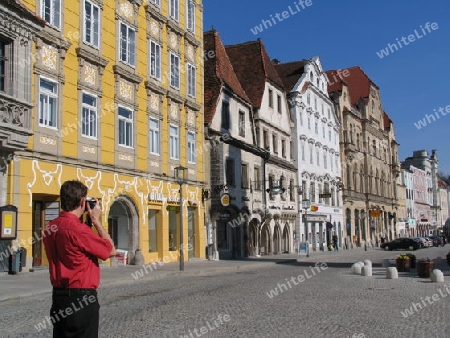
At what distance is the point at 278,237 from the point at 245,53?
14.8 m

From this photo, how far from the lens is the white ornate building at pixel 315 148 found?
5053 cm

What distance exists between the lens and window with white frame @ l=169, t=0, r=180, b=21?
30.7 meters

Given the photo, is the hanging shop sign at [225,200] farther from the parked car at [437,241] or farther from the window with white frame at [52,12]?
the parked car at [437,241]

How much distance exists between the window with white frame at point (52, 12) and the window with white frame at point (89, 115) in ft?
9.86

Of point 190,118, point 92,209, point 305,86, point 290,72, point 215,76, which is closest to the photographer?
point 92,209

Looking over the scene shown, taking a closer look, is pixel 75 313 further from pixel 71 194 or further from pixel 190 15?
pixel 190 15

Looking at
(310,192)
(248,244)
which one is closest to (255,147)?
(248,244)

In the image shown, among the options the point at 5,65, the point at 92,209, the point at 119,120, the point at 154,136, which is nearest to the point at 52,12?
the point at 5,65

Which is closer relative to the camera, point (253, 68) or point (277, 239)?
point (277, 239)

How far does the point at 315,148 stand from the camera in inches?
2174

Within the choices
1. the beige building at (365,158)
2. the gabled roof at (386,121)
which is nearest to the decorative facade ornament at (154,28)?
the beige building at (365,158)

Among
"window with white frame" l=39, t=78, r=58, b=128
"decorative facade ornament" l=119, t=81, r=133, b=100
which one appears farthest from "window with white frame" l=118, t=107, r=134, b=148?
"window with white frame" l=39, t=78, r=58, b=128

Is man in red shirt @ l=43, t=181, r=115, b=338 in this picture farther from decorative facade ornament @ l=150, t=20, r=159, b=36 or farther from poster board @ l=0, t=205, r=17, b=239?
decorative facade ornament @ l=150, t=20, r=159, b=36

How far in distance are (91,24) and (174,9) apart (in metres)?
8.32
